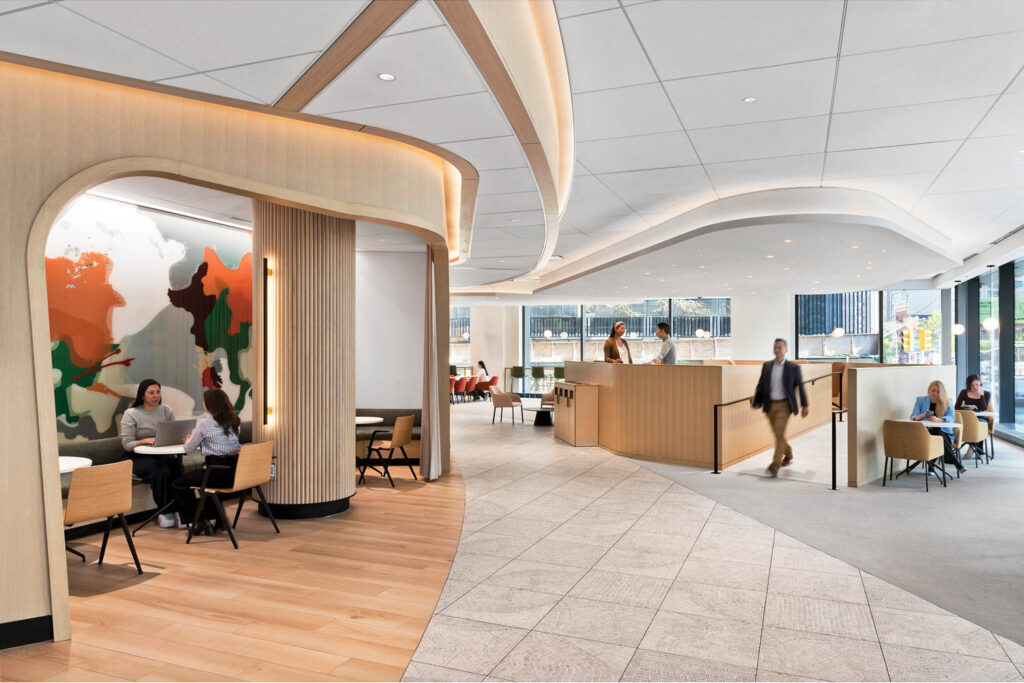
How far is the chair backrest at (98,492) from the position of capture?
13.5 ft

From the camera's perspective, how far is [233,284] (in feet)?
26.7

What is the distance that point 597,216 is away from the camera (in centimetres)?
926

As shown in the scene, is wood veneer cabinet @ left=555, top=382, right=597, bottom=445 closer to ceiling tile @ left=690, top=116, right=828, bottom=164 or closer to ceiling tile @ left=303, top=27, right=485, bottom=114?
ceiling tile @ left=690, top=116, right=828, bottom=164

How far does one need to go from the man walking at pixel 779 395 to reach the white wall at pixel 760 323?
1057 cm

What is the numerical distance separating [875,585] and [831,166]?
14.8 feet

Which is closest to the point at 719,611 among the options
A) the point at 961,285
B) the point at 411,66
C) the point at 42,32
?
the point at 411,66

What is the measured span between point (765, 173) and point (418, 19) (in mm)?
5356

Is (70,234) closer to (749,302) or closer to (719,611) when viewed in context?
Result: (719,611)

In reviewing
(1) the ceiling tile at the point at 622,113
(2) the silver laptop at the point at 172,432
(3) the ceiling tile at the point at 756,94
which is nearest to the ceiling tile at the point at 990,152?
(3) the ceiling tile at the point at 756,94

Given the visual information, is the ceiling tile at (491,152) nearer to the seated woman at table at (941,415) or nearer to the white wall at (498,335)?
the seated woman at table at (941,415)

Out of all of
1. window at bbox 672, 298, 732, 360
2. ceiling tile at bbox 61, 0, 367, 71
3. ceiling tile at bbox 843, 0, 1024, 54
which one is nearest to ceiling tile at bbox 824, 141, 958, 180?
ceiling tile at bbox 843, 0, 1024, 54

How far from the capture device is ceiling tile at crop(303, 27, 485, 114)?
3.18 m

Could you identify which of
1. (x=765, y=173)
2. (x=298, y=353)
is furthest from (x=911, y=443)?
(x=298, y=353)

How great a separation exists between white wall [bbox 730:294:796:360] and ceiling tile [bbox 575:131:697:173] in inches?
491
